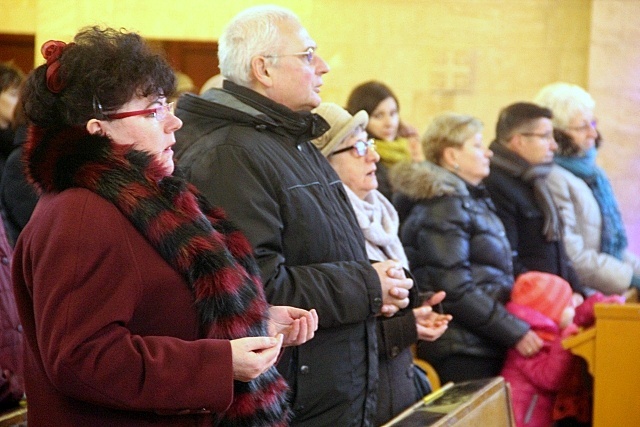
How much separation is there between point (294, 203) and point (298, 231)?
81 millimetres

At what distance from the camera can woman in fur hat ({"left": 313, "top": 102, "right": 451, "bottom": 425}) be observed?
330cm

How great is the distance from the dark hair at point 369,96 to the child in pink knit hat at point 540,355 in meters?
1.48

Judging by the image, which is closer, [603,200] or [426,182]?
[426,182]

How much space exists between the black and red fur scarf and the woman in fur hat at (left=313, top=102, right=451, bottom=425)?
1178 millimetres

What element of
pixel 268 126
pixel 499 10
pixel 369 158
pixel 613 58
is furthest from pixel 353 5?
pixel 268 126

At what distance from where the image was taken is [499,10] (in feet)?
27.0

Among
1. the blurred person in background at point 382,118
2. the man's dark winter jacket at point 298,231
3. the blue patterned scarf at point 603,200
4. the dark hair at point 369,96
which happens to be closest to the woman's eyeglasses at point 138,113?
the man's dark winter jacket at point 298,231

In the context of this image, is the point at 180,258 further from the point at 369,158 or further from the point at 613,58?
the point at 613,58

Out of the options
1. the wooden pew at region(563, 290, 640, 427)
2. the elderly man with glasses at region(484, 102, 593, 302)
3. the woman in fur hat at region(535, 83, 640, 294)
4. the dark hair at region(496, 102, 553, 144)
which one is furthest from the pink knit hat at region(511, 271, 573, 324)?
the dark hair at region(496, 102, 553, 144)

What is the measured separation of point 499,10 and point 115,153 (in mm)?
6636

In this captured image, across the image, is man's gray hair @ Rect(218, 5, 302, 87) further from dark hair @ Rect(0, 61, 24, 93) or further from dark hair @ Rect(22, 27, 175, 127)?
dark hair @ Rect(0, 61, 24, 93)

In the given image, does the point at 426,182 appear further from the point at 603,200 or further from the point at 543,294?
the point at 603,200

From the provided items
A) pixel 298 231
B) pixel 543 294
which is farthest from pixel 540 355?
pixel 298 231

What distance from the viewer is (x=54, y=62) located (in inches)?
81.5
